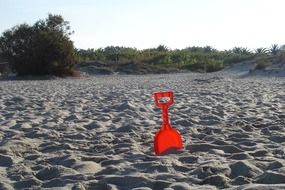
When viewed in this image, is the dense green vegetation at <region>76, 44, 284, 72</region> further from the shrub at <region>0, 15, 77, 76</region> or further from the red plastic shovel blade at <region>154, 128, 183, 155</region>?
the red plastic shovel blade at <region>154, 128, 183, 155</region>

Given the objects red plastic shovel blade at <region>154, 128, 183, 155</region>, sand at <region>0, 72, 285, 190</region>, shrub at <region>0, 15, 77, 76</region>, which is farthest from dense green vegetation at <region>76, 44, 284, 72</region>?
red plastic shovel blade at <region>154, 128, 183, 155</region>

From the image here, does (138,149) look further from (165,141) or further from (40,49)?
(40,49)

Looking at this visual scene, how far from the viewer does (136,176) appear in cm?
400

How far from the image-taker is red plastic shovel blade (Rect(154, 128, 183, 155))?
501cm

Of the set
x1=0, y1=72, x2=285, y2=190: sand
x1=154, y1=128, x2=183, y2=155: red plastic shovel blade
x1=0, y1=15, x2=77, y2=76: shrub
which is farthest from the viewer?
x1=0, y1=15, x2=77, y2=76: shrub

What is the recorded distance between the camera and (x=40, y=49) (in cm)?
2692

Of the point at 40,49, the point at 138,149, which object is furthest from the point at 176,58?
the point at 138,149

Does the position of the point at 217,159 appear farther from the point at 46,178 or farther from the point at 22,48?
the point at 22,48

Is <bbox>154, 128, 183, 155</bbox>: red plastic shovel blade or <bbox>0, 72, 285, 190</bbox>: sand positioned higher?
<bbox>154, 128, 183, 155</bbox>: red plastic shovel blade

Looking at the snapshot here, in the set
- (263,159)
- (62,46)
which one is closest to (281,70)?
(62,46)

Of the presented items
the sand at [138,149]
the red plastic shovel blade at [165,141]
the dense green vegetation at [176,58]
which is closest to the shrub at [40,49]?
the dense green vegetation at [176,58]

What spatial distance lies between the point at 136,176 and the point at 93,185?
0.35 metres

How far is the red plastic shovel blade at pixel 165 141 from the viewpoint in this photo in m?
5.01

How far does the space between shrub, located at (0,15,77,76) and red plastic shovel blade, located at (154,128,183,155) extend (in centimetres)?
2205
